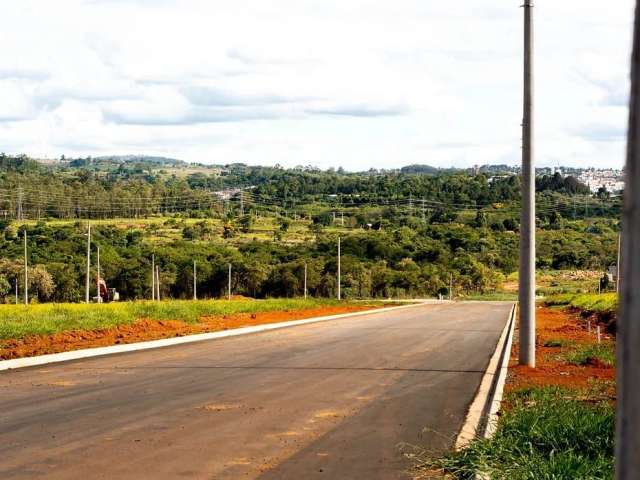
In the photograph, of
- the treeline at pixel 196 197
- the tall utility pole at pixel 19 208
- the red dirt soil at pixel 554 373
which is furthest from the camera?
the treeline at pixel 196 197

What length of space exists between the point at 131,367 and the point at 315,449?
9.08m

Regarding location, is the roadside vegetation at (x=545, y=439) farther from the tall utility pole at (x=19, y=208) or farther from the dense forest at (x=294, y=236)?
the tall utility pole at (x=19, y=208)

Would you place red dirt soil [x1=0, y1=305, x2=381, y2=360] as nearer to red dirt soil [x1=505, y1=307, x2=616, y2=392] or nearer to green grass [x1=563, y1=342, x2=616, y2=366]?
red dirt soil [x1=505, y1=307, x2=616, y2=392]

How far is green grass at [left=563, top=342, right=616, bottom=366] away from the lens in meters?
19.2

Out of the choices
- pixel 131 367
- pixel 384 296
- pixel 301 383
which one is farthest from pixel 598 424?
pixel 384 296

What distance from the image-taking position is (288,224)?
5394 inches

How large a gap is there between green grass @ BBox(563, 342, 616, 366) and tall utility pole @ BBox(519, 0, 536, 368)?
267cm

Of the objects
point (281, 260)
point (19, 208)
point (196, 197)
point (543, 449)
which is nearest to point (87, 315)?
point (543, 449)

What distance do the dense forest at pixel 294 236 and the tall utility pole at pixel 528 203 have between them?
208 feet

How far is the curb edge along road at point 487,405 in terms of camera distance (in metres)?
10.3

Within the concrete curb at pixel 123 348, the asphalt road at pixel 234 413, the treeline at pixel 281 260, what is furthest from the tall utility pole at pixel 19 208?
the asphalt road at pixel 234 413

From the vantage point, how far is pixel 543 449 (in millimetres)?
8812

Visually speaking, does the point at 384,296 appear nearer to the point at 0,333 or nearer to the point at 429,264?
the point at 429,264

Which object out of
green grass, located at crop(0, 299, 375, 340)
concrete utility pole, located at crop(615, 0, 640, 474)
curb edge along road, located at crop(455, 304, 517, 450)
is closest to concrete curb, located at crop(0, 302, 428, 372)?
green grass, located at crop(0, 299, 375, 340)
